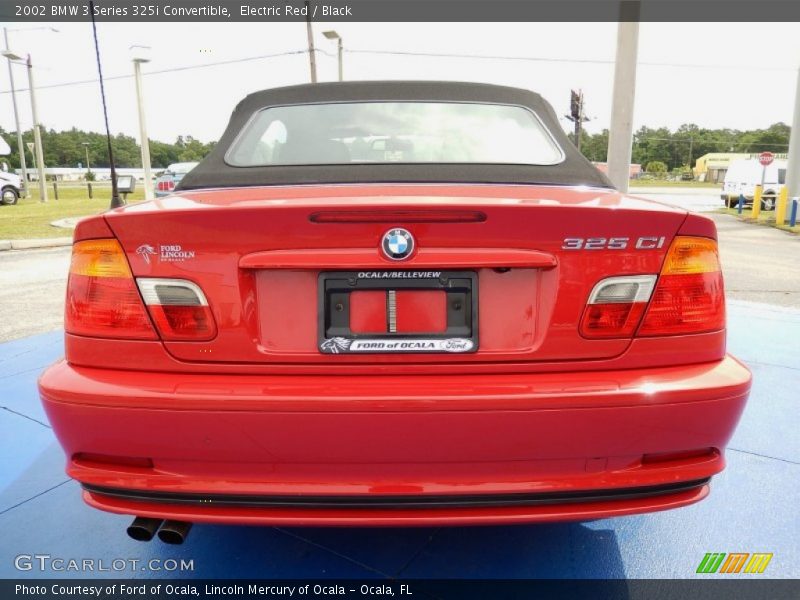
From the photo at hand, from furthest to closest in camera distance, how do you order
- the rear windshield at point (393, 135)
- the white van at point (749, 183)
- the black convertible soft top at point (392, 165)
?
the white van at point (749, 183), the rear windshield at point (393, 135), the black convertible soft top at point (392, 165)

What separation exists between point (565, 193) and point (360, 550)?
1417 millimetres

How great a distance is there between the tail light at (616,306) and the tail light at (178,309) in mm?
1007

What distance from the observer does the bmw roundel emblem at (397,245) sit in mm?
1475

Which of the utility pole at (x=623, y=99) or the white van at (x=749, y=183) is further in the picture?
the white van at (x=749, y=183)

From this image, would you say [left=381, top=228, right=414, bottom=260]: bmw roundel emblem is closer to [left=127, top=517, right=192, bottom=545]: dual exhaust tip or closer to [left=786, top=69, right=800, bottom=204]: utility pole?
[left=127, top=517, right=192, bottom=545]: dual exhaust tip

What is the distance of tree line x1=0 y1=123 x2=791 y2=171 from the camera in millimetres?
72806

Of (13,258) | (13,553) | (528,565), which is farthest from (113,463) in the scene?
(13,258)

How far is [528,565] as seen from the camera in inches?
78.5

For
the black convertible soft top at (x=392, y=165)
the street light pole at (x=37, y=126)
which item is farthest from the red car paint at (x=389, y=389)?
the street light pole at (x=37, y=126)

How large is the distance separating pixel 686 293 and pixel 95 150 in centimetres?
9809

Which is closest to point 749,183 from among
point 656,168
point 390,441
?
point 390,441

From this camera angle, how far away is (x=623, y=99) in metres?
7.85

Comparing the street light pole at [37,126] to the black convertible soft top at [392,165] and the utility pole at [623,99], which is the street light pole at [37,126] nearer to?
the utility pole at [623,99]
